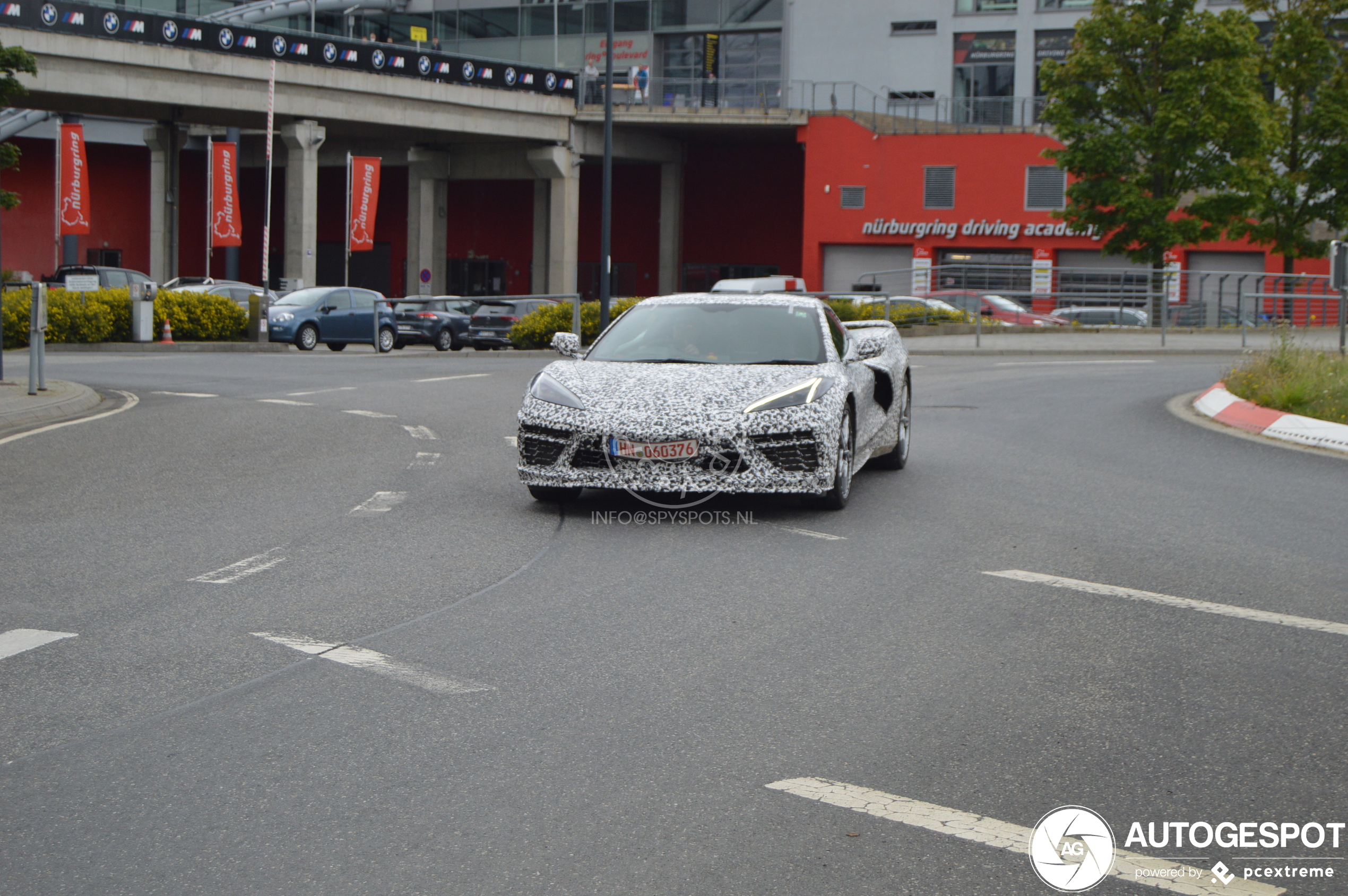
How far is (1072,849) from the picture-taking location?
3861 millimetres

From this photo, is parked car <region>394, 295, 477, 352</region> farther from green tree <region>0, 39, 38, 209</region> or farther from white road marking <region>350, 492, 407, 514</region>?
white road marking <region>350, 492, 407, 514</region>

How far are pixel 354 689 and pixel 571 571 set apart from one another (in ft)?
7.41

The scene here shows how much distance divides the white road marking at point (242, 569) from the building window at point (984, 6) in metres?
53.2

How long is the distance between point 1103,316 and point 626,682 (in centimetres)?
3467

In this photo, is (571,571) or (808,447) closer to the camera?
(571,571)

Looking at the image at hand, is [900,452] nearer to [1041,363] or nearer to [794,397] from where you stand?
[794,397]

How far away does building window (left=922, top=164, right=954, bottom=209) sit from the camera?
5169 centimetres

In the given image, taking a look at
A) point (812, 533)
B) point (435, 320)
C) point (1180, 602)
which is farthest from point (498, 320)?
point (1180, 602)

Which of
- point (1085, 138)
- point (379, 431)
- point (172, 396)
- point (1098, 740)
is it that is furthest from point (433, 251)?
point (1098, 740)

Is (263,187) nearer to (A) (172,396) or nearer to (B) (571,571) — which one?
(A) (172,396)

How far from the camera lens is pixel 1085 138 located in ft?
133

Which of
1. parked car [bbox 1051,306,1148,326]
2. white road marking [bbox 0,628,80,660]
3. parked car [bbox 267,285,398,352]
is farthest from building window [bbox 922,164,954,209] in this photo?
white road marking [bbox 0,628,80,660]

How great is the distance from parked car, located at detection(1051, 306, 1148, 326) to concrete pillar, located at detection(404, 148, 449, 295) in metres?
27.1

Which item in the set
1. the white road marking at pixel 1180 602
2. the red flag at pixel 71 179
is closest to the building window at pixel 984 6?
the red flag at pixel 71 179
